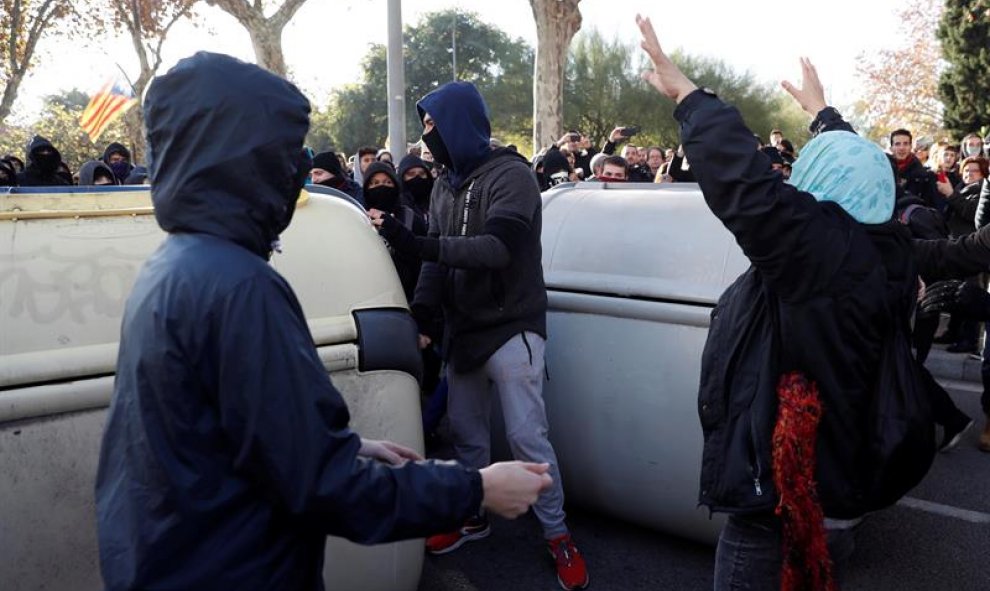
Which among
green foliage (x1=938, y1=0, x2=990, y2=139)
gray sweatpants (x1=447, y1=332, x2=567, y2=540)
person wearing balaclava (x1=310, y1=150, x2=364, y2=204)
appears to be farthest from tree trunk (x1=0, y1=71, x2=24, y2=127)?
green foliage (x1=938, y1=0, x2=990, y2=139)

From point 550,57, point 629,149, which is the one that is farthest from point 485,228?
point 550,57

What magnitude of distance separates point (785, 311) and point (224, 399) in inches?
47.1

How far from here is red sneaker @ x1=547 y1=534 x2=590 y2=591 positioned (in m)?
3.17

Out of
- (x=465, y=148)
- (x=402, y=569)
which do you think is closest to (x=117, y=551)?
(x=402, y=569)

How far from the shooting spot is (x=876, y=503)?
1.91 meters

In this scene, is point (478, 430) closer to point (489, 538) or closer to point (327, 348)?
point (489, 538)

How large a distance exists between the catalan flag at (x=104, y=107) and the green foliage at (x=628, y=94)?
35236mm

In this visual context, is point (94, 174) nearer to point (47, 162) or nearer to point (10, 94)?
point (47, 162)

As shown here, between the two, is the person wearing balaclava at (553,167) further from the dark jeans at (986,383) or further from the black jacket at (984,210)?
the dark jeans at (986,383)

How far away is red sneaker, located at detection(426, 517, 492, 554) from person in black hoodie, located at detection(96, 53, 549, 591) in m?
2.23

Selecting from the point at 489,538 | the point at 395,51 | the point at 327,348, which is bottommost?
the point at 489,538

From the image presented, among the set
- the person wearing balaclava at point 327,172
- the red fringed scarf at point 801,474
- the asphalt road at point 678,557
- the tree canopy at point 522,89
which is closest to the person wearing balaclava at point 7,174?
the person wearing balaclava at point 327,172

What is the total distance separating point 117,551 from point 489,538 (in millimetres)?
2552

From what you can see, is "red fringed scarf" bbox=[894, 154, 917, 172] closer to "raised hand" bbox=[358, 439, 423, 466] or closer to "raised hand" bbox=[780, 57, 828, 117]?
"raised hand" bbox=[780, 57, 828, 117]
